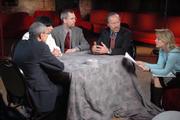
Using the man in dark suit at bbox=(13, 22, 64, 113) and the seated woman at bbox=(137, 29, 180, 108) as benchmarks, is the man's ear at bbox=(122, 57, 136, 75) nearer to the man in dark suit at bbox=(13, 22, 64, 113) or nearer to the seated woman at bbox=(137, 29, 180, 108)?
the seated woman at bbox=(137, 29, 180, 108)

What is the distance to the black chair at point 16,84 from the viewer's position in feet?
9.89

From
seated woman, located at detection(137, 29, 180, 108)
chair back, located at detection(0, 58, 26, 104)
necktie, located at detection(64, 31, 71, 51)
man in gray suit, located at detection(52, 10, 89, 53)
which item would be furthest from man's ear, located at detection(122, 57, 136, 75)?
chair back, located at detection(0, 58, 26, 104)

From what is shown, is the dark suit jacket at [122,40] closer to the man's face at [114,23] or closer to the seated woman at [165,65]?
the man's face at [114,23]

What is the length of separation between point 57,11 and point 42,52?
22.5 feet

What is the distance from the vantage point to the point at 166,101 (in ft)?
10.2

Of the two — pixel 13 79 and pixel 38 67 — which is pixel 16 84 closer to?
pixel 13 79

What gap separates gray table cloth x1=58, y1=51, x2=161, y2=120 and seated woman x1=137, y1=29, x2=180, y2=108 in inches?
11.6

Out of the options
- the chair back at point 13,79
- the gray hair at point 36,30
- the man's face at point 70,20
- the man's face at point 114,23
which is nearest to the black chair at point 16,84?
the chair back at point 13,79

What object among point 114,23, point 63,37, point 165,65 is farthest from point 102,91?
point 63,37

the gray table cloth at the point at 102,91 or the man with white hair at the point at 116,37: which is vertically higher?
the man with white hair at the point at 116,37

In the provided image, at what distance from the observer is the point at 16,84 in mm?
3131

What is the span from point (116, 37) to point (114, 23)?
0.18 m

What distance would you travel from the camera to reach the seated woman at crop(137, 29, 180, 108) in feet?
11.0

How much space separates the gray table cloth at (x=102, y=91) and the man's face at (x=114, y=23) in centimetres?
46
